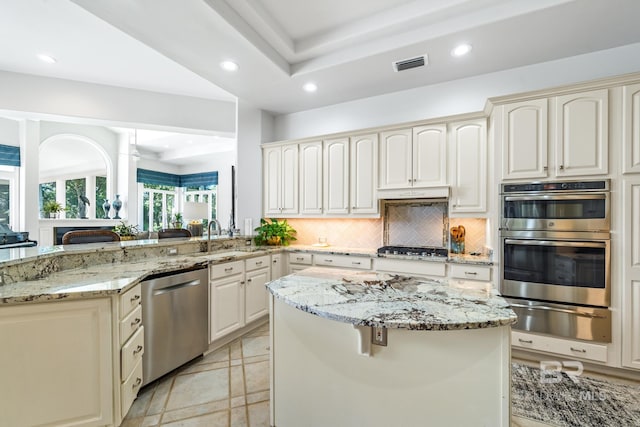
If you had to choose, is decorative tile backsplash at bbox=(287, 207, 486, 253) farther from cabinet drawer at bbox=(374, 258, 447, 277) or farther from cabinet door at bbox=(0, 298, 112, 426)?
cabinet door at bbox=(0, 298, 112, 426)

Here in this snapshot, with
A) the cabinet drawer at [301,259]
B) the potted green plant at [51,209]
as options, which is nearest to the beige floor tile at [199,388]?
the cabinet drawer at [301,259]

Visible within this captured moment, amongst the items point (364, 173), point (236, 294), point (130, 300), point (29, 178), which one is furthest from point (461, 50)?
point (29, 178)

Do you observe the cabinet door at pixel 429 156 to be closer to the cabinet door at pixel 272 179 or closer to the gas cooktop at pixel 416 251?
the gas cooktop at pixel 416 251

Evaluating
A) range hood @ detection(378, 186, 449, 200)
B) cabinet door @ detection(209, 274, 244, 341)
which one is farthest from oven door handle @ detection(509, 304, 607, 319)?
cabinet door @ detection(209, 274, 244, 341)

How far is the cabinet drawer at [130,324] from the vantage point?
5.74ft

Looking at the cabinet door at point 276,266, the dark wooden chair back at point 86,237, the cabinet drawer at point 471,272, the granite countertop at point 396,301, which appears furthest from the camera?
the cabinet door at point 276,266

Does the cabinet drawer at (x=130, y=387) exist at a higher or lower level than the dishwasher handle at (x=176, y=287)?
lower

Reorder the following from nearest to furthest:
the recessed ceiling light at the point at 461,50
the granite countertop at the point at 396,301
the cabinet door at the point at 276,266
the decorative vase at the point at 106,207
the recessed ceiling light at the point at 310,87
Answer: the granite countertop at the point at 396,301
the recessed ceiling light at the point at 461,50
the recessed ceiling light at the point at 310,87
the cabinet door at the point at 276,266
the decorative vase at the point at 106,207

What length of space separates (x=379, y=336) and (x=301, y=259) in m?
2.41

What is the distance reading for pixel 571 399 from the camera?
2.02 meters

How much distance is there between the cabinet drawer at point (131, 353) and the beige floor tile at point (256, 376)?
83cm

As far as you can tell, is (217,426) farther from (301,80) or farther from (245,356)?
(301,80)

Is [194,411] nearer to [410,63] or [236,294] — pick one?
[236,294]

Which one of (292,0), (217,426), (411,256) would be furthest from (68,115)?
(411,256)
